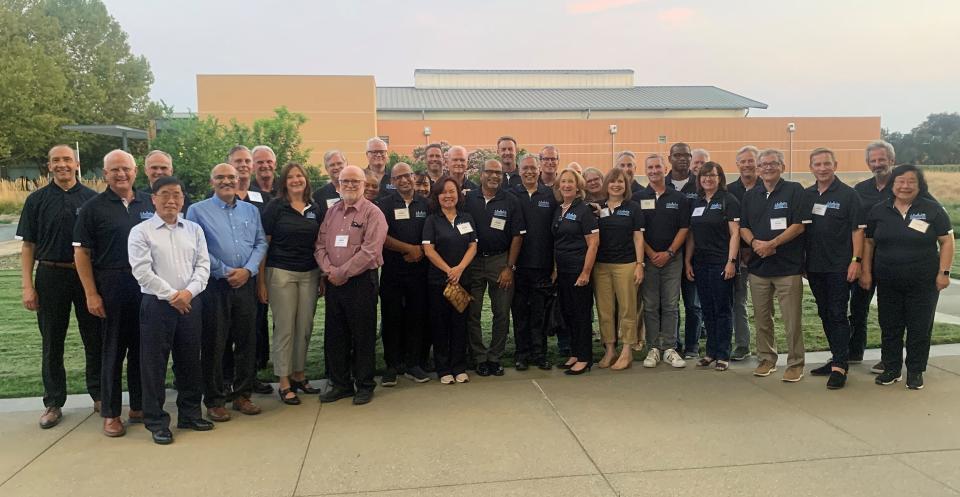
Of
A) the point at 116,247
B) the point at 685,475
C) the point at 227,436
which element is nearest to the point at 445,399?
the point at 227,436

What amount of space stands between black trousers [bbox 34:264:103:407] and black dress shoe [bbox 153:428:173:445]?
3.08 ft

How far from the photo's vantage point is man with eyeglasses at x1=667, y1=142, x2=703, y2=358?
6.16 m

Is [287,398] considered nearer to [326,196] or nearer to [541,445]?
[326,196]

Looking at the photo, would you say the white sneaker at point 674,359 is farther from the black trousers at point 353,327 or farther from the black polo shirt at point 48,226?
the black polo shirt at point 48,226

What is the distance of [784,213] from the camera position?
5223 mm

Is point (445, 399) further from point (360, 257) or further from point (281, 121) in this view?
point (281, 121)

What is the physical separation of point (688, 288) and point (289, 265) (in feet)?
12.8

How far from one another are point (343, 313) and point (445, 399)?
1.08 metres

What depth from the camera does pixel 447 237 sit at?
5.23 m

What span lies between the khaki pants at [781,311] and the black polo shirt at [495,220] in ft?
7.21

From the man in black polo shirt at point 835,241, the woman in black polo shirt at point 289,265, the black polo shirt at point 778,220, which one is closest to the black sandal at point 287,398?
the woman in black polo shirt at point 289,265

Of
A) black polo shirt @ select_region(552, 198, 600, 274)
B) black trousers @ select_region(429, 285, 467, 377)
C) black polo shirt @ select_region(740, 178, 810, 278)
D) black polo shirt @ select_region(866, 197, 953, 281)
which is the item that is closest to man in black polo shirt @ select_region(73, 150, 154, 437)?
black trousers @ select_region(429, 285, 467, 377)

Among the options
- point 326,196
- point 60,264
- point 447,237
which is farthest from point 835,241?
point 60,264

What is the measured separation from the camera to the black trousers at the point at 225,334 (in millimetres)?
4480
